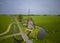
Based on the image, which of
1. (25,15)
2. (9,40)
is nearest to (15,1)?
(25,15)

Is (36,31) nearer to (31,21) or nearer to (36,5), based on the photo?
(31,21)

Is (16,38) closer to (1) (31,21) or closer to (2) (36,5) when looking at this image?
(1) (31,21)

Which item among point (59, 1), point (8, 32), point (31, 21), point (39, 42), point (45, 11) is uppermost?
point (59, 1)

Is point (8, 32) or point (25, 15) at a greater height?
point (25, 15)

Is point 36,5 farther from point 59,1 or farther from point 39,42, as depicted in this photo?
point 39,42

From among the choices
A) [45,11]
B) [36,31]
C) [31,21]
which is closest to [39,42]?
[36,31]


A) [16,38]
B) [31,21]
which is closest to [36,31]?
[31,21]

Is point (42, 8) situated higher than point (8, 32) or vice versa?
point (42, 8)
